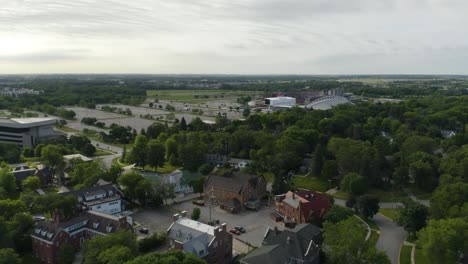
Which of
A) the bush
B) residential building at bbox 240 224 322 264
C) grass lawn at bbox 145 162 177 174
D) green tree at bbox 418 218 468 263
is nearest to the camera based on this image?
green tree at bbox 418 218 468 263

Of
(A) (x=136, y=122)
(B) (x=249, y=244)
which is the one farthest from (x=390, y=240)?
(A) (x=136, y=122)

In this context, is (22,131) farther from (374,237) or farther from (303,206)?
(374,237)

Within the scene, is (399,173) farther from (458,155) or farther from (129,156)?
(129,156)

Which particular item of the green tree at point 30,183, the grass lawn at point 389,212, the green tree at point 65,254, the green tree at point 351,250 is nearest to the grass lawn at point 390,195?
the grass lawn at point 389,212

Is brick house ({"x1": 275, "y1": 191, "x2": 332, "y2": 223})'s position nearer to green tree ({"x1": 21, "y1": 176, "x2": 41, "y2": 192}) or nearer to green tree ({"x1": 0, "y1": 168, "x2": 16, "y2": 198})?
green tree ({"x1": 21, "y1": 176, "x2": 41, "y2": 192})

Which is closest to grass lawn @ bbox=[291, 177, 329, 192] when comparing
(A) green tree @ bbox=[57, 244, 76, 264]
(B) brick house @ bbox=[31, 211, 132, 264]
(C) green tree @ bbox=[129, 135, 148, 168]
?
(C) green tree @ bbox=[129, 135, 148, 168]

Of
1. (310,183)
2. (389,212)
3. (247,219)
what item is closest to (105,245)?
(247,219)

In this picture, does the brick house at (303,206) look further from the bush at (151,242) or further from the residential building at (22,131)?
the residential building at (22,131)
